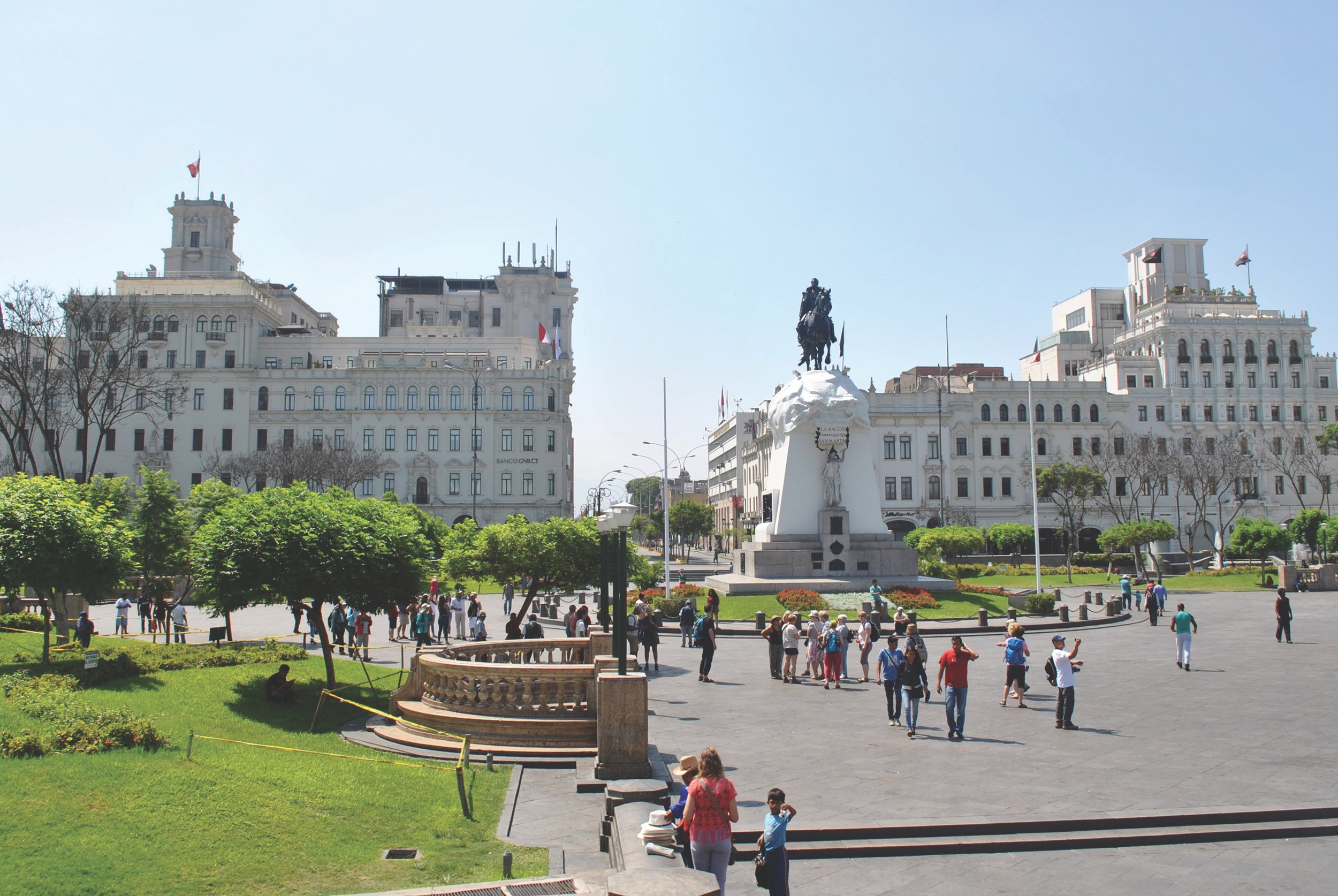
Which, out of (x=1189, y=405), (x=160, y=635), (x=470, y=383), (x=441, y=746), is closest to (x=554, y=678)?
(x=441, y=746)

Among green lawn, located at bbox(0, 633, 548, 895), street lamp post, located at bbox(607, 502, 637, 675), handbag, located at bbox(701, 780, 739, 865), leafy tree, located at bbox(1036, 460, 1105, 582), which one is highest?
leafy tree, located at bbox(1036, 460, 1105, 582)

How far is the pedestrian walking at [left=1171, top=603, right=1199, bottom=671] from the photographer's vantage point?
19500 millimetres

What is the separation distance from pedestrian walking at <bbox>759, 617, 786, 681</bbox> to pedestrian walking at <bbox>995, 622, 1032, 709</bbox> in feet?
15.4

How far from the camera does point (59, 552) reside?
17766mm

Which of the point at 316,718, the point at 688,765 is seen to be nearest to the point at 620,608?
the point at 688,765

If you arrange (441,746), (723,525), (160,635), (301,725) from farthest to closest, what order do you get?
(723,525), (160,635), (301,725), (441,746)

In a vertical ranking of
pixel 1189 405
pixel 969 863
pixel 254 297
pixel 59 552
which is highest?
pixel 254 297

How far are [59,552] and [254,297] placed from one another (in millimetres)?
60993

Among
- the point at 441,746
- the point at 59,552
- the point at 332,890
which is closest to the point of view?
the point at 332,890

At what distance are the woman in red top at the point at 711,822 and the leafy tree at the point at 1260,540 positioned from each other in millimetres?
47503

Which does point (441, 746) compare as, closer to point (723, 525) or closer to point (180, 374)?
point (180, 374)

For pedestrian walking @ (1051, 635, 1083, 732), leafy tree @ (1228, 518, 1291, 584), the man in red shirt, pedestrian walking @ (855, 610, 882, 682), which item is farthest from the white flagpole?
the man in red shirt

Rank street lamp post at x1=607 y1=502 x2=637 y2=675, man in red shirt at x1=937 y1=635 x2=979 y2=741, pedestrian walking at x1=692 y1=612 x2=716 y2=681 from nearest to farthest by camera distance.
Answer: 1. street lamp post at x1=607 y1=502 x2=637 y2=675
2. man in red shirt at x1=937 y1=635 x2=979 y2=741
3. pedestrian walking at x1=692 y1=612 x2=716 y2=681

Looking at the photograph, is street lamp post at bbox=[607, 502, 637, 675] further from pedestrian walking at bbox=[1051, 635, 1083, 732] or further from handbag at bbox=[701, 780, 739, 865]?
pedestrian walking at bbox=[1051, 635, 1083, 732]
